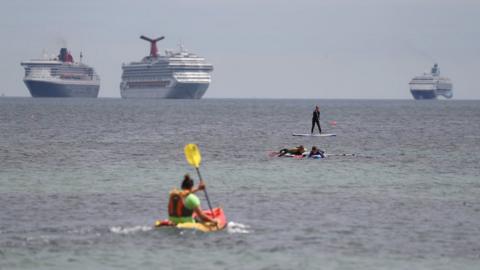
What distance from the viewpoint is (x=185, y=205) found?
75.7 ft

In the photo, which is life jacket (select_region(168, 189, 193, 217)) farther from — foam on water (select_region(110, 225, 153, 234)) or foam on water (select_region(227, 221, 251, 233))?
foam on water (select_region(227, 221, 251, 233))

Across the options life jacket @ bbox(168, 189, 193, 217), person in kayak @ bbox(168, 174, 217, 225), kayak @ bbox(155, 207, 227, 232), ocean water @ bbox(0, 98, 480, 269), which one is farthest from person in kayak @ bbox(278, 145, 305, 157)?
life jacket @ bbox(168, 189, 193, 217)

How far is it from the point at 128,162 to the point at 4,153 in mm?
8701

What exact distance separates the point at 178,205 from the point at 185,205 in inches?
7.5

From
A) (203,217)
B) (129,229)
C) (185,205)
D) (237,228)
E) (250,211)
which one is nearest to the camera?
(185,205)

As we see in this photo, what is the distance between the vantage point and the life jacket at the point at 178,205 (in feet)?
75.3

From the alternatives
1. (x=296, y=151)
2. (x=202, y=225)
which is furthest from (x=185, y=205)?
(x=296, y=151)

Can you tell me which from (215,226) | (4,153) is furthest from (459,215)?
(4,153)

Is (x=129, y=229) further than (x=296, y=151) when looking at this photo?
No

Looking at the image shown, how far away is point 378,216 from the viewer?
2639cm

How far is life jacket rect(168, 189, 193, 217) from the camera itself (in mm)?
22953

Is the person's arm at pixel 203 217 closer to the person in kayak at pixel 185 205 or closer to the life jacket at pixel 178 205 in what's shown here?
the person in kayak at pixel 185 205

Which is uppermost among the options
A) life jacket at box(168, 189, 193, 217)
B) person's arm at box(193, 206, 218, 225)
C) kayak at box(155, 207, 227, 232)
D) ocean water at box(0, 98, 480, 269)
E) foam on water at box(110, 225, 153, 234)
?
life jacket at box(168, 189, 193, 217)

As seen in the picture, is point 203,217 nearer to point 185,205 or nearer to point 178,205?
point 185,205
